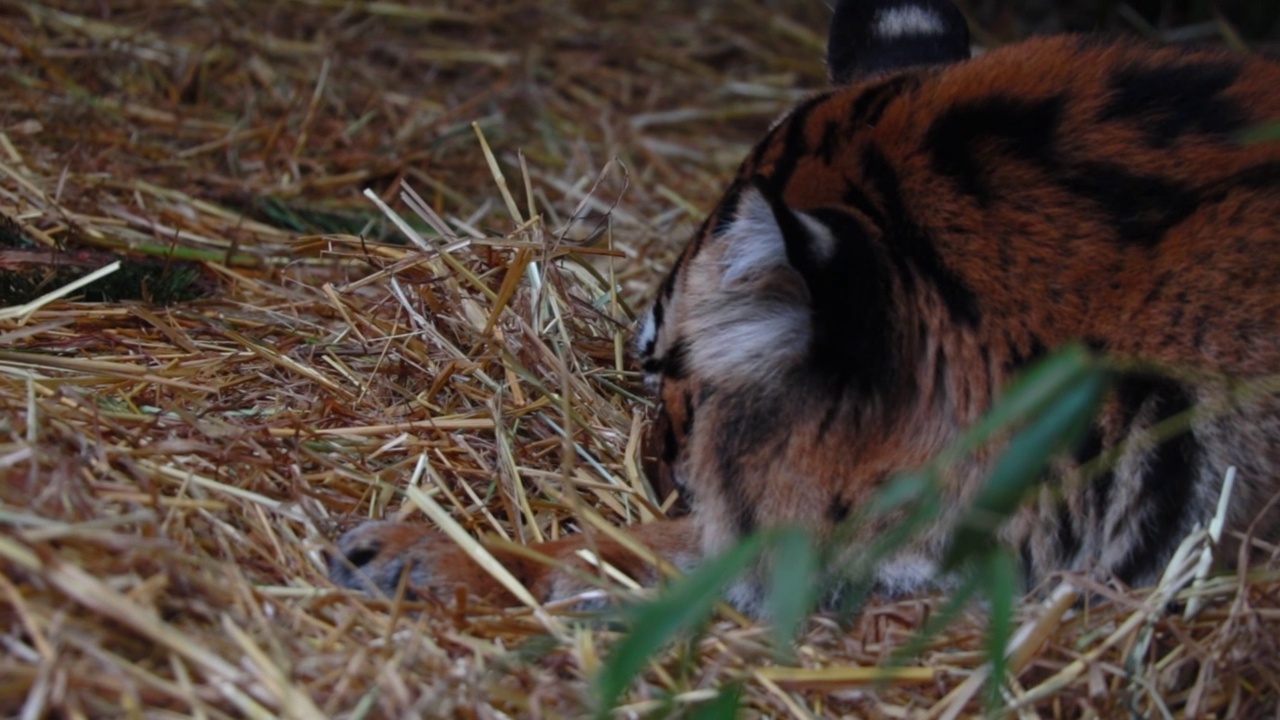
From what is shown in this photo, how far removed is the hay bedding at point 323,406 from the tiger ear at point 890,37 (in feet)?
1.89

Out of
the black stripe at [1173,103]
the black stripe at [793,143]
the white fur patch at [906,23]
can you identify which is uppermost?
the black stripe at [1173,103]

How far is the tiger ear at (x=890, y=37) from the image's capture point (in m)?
2.89

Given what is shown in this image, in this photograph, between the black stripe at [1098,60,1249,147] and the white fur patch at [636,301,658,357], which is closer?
the black stripe at [1098,60,1249,147]

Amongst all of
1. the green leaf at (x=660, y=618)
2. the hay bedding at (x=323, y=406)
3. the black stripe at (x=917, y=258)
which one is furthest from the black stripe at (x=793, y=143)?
the green leaf at (x=660, y=618)

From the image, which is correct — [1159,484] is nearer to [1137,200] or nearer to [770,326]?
[1137,200]

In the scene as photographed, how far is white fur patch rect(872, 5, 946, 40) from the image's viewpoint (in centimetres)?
293

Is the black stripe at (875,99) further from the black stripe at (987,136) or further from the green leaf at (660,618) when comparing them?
the green leaf at (660,618)

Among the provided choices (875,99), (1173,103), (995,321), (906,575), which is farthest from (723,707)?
(1173,103)

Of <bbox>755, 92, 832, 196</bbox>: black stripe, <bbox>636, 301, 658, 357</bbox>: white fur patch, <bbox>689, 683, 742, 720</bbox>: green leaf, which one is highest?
<bbox>755, 92, 832, 196</bbox>: black stripe

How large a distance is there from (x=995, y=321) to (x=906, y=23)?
100 cm

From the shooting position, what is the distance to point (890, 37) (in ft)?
9.61

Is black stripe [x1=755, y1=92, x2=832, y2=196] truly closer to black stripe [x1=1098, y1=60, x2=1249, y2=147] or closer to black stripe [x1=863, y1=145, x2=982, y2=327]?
black stripe [x1=863, y1=145, x2=982, y2=327]

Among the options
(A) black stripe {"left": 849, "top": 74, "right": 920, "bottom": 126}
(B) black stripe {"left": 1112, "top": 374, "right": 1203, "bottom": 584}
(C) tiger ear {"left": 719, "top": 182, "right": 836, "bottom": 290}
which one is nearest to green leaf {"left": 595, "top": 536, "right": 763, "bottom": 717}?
(C) tiger ear {"left": 719, "top": 182, "right": 836, "bottom": 290}

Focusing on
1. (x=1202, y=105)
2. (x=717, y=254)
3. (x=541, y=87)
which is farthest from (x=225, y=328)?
(x=541, y=87)
